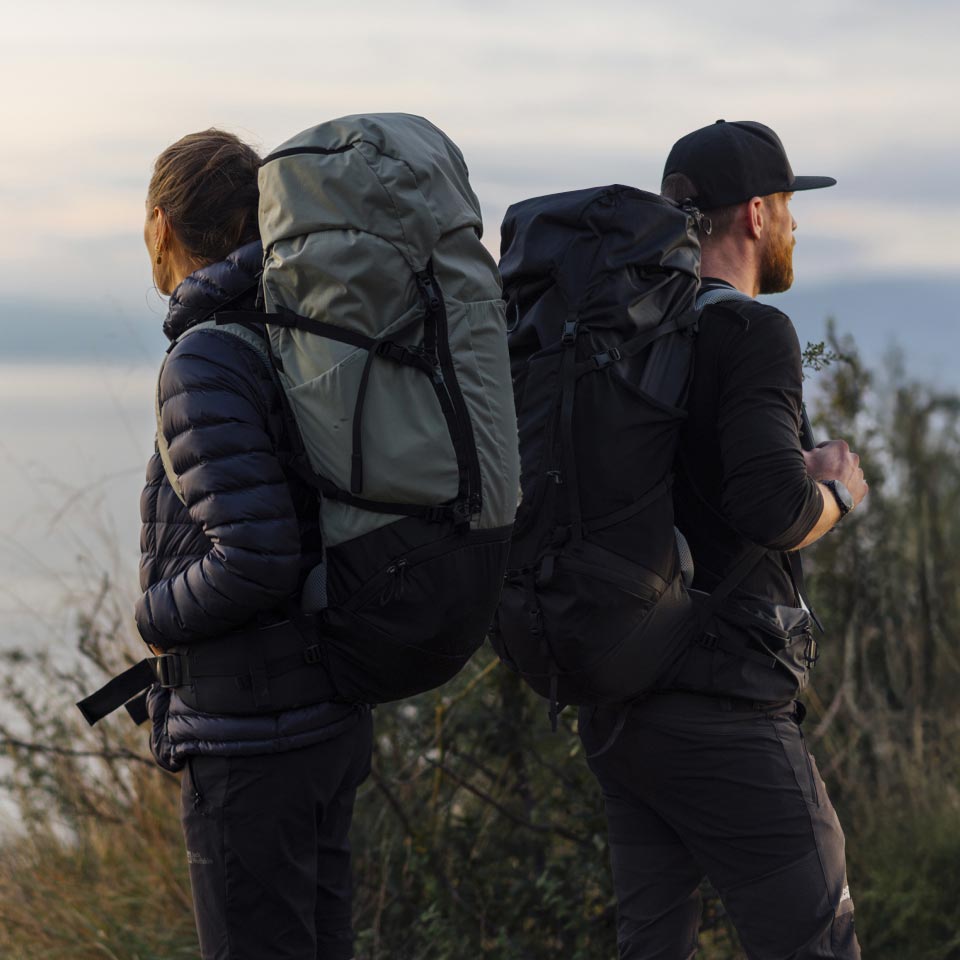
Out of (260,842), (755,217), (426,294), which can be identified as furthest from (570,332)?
(260,842)

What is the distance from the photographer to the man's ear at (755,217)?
2.70 meters

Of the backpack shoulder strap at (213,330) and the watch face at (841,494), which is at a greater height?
the backpack shoulder strap at (213,330)

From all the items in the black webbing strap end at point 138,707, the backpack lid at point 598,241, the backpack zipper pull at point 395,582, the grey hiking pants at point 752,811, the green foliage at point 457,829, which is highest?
the backpack lid at point 598,241

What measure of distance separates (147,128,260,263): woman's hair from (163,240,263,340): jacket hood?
0.24 ft

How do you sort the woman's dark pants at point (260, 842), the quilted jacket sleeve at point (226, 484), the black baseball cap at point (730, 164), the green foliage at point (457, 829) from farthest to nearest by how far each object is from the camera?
the green foliage at point (457, 829)
the black baseball cap at point (730, 164)
the woman's dark pants at point (260, 842)
the quilted jacket sleeve at point (226, 484)

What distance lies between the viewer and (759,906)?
8.03 ft

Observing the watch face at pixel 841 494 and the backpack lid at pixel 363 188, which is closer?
the backpack lid at pixel 363 188

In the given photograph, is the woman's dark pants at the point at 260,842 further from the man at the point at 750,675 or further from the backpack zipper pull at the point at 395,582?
the man at the point at 750,675

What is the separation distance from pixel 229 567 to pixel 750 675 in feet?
3.34

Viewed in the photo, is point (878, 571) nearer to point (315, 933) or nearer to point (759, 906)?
point (759, 906)

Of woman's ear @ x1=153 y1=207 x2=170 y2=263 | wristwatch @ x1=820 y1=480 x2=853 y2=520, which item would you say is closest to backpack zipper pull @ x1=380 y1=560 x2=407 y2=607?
woman's ear @ x1=153 y1=207 x2=170 y2=263

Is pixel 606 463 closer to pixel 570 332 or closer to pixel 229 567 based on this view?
pixel 570 332

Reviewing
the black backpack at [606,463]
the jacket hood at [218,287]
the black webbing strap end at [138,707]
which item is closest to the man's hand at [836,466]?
the black backpack at [606,463]

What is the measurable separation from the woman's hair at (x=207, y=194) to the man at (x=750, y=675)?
0.91 metres
